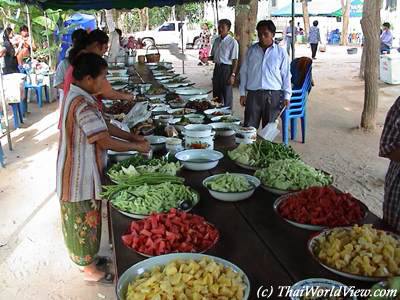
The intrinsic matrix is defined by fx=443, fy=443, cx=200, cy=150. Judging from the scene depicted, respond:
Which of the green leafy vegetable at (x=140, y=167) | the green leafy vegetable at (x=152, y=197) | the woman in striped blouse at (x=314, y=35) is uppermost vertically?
the woman in striped blouse at (x=314, y=35)

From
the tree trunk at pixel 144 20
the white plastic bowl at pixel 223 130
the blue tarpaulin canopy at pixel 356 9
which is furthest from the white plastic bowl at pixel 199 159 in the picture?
the tree trunk at pixel 144 20

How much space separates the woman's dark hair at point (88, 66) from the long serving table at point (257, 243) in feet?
2.88

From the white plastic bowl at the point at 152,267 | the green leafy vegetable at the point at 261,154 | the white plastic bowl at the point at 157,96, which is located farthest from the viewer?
the white plastic bowl at the point at 157,96

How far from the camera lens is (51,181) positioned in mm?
5797

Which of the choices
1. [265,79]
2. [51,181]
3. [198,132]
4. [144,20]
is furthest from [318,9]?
[198,132]

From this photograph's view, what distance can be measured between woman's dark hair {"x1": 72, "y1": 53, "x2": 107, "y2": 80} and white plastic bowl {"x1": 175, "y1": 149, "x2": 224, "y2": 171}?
0.74 metres

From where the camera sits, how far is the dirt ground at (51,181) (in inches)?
136

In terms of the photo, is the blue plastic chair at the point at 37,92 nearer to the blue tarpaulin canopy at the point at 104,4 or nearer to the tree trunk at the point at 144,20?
the blue tarpaulin canopy at the point at 104,4

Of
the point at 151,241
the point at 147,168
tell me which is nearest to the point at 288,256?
the point at 151,241

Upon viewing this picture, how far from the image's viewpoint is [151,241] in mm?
1778

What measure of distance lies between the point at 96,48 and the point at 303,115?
13.7 ft

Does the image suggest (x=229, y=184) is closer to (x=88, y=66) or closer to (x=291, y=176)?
(x=291, y=176)

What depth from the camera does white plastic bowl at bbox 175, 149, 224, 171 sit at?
280 cm

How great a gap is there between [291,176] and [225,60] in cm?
581
